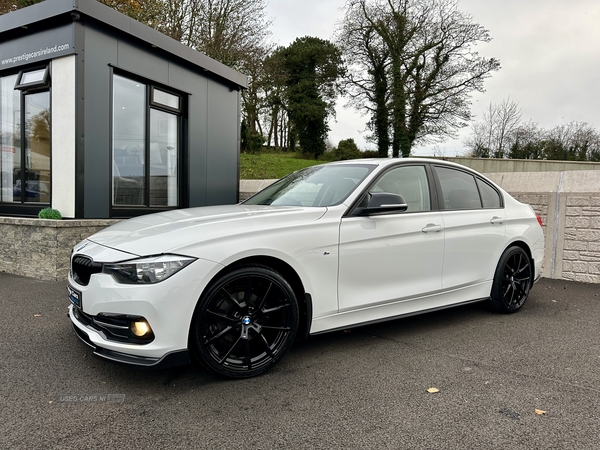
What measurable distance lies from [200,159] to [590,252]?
7.15m

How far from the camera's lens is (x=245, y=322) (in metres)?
2.79

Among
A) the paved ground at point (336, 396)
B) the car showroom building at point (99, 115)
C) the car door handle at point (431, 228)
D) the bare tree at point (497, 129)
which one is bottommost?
the paved ground at point (336, 396)

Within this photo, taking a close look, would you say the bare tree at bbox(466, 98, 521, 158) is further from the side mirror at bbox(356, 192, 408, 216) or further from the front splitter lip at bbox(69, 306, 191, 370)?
the front splitter lip at bbox(69, 306, 191, 370)

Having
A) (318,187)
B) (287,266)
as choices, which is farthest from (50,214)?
(287,266)

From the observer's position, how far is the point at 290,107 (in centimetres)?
3212

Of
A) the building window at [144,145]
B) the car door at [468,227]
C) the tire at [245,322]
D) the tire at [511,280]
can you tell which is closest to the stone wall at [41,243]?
the building window at [144,145]

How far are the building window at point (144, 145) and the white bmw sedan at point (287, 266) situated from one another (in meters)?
4.11

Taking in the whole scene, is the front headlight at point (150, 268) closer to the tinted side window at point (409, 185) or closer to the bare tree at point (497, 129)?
the tinted side window at point (409, 185)

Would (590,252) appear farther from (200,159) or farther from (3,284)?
(3,284)

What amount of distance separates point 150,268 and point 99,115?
200 inches

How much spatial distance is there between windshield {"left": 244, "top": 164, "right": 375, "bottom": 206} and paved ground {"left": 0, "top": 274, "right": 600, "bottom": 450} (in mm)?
1235

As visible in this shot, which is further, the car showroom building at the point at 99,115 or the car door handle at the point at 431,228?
the car showroom building at the point at 99,115

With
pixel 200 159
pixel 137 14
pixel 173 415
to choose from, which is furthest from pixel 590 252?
pixel 137 14

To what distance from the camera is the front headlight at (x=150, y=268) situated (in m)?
2.51
